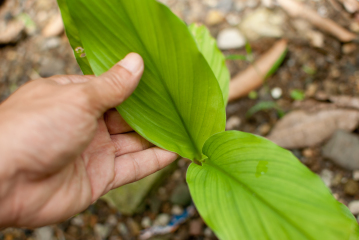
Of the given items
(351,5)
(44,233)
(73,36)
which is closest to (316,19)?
(351,5)

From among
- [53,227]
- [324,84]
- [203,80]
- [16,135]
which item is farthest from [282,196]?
[53,227]

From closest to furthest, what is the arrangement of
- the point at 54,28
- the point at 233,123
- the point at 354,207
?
the point at 354,207, the point at 233,123, the point at 54,28

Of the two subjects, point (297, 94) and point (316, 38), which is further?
point (316, 38)

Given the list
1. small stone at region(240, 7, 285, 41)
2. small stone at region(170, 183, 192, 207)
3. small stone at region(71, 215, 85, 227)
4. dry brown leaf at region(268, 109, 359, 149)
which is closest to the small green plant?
small stone at region(170, 183, 192, 207)

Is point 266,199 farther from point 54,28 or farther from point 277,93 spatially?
point 54,28

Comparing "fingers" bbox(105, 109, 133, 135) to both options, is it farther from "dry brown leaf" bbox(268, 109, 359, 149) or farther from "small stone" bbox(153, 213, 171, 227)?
"dry brown leaf" bbox(268, 109, 359, 149)

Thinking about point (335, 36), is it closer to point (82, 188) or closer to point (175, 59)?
point (175, 59)
